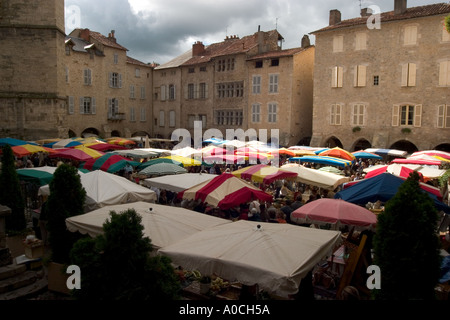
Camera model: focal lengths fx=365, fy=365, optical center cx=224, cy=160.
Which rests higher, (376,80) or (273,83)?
(273,83)

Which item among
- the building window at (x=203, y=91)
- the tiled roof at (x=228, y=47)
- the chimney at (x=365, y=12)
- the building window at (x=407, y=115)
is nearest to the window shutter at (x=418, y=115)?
the building window at (x=407, y=115)

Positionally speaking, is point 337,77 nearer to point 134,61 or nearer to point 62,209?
point 134,61

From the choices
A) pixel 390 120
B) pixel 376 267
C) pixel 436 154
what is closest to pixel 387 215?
pixel 376 267

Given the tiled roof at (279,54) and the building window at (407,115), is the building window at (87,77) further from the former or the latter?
the building window at (407,115)

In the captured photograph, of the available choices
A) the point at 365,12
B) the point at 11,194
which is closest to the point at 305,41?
the point at 365,12

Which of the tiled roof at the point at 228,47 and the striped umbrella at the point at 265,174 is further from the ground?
the tiled roof at the point at 228,47

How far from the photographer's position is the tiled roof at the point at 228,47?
112 ft

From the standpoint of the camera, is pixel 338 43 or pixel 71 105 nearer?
pixel 338 43

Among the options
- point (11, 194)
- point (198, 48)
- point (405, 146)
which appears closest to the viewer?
point (11, 194)

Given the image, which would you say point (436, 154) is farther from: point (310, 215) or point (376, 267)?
point (376, 267)

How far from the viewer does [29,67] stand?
23.0 metres

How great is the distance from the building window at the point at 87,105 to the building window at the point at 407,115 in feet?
86.4

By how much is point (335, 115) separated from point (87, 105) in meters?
22.6
